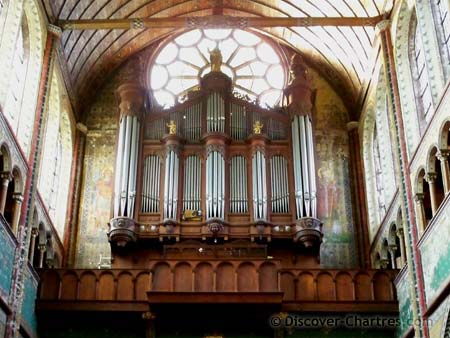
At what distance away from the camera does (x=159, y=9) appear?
25969 millimetres

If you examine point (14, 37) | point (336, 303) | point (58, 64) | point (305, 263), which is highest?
point (58, 64)

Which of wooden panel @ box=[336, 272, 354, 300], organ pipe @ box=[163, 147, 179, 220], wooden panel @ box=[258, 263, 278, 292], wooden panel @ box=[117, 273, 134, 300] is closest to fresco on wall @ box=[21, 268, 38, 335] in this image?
wooden panel @ box=[117, 273, 134, 300]

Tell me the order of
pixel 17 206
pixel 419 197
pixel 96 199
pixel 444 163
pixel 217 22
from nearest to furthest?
pixel 444 163 < pixel 419 197 < pixel 17 206 < pixel 217 22 < pixel 96 199

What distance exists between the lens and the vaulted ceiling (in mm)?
22688

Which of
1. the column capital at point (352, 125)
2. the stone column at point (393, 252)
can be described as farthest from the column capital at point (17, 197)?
the column capital at point (352, 125)

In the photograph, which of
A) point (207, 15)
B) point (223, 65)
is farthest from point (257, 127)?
point (207, 15)

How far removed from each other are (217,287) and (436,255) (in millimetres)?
5891

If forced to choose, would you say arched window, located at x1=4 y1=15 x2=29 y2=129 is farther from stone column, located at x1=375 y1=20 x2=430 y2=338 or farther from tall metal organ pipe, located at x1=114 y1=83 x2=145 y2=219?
stone column, located at x1=375 y1=20 x2=430 y2=338

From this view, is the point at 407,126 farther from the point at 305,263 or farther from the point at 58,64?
the point at 58,64

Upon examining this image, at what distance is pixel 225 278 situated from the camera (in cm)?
1964

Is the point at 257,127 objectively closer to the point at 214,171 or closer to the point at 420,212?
the point at 214,171

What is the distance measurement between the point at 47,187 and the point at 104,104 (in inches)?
184

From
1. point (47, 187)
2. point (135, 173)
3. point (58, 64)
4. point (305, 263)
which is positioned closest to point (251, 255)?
point (305, 263)

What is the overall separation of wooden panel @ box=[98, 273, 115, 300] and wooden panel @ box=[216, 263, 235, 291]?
276cm
